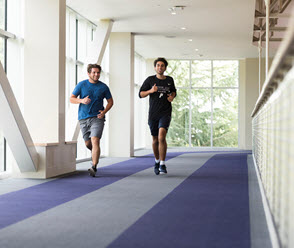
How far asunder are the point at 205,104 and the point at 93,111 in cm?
1478

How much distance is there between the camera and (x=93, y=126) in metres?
7.70

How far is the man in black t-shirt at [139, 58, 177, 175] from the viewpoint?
7660 millimetres

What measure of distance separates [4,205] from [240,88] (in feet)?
56.4

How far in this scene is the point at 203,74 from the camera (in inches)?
870

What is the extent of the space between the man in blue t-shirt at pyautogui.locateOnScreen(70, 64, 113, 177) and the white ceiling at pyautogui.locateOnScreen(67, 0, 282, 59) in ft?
13.2

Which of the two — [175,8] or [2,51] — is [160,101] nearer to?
[2,51]

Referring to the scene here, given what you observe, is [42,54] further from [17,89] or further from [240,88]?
[240,88]

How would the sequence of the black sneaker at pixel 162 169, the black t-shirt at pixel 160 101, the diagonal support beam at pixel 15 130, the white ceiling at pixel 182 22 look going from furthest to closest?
the white ceiling at pixel 182 22 → the black sneaker at pixel 162 169 → the black t-shirt at pixel 160 101 → the diagonal support beam at pixel 15 130

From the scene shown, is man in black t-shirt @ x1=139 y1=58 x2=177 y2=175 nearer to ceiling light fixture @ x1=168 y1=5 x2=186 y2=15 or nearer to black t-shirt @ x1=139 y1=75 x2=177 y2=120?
black t-shirt @ x1=139 y1=75 x2=177 y2=120

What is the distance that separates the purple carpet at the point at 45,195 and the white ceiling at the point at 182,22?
17.2ft

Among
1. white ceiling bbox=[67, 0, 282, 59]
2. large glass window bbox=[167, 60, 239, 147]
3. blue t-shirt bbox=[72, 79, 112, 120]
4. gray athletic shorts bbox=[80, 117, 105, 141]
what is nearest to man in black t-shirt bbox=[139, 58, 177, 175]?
blue t-shirt bbox=[72, 79, 112, 120]

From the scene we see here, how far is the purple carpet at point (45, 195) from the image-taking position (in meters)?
4.29

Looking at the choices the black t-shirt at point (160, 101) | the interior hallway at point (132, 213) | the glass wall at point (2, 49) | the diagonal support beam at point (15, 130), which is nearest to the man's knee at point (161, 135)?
the black t-shirt at point (160, 101)

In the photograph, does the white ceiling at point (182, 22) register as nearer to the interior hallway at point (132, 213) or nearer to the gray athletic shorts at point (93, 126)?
the gray athletic shorts at point (93, 126)
